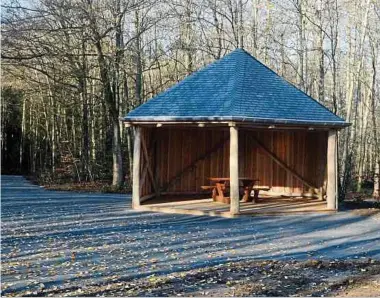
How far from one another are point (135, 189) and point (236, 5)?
14.3 metres

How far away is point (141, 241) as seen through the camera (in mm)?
8500

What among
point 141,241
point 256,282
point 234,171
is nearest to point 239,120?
point 234,171

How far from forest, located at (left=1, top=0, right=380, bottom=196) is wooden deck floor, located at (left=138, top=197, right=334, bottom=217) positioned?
13.5ft

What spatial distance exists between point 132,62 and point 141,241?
501 inches

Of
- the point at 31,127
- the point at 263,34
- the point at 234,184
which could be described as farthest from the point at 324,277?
the point at 31,127

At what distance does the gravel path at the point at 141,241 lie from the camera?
633 centimetres

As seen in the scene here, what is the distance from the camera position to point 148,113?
12.7 meters

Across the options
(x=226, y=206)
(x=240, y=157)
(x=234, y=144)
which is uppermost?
(x=234, y=144)

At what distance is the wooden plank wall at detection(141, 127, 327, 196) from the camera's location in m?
15.6

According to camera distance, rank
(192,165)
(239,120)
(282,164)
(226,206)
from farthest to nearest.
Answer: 1. (192,165)
2. (282,164)
3. (226,206)
4. (239,120)

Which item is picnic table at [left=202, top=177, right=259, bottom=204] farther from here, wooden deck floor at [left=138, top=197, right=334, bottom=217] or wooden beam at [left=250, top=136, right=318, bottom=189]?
wooden beam at [left=250, top=136, right=318, bottom=189]

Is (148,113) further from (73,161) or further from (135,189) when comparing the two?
(73,161)

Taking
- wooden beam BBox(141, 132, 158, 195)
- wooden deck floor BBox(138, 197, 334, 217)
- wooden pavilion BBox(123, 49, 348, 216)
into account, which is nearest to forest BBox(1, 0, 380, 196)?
wooden pavilion BBox(123, 49, 348, 216)

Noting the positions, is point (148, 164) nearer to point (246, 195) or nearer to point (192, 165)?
point (192, 165)
